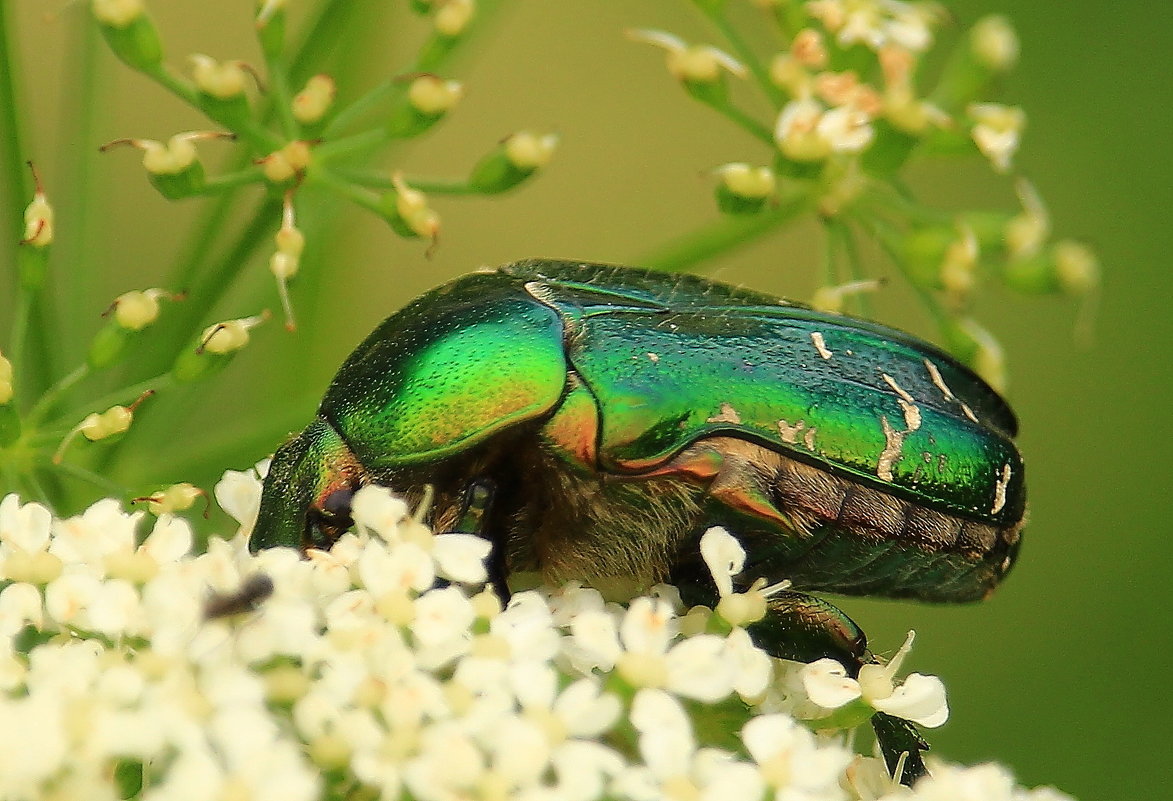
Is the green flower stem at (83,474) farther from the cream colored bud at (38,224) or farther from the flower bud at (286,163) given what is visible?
the flower bud at (286,163)

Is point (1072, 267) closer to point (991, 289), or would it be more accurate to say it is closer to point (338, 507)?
point (991, 289)

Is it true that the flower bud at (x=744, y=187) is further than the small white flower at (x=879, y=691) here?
Yes

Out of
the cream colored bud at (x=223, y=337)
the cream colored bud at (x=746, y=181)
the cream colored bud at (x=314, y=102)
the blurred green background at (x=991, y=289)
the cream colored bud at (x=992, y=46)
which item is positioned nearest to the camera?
the cream colored bud at (x=223, y=337)

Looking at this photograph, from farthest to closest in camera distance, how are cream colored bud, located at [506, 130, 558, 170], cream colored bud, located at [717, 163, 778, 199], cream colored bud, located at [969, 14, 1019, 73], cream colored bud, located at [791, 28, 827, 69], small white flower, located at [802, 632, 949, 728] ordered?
1. cream colored bud, located at [969, 14, 1019, 73]
2. cream colored bud, located at [791, 28, 827, 69]
3. cream colored bud, located at [717, 163, 778, 199]
4. cream colored bud, located at [506, 130, 558, 170]
5. small white flower, located at [802, 632, 949, 728]

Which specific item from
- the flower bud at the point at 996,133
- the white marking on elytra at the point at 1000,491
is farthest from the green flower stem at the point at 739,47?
the white marking on elytra at the point at 1000,491

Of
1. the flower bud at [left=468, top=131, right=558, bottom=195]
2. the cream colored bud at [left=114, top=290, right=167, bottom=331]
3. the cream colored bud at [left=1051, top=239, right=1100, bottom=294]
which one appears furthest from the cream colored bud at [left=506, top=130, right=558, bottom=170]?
the cream colored bud at [left=1051, top=239, right=1100, bottom=294]

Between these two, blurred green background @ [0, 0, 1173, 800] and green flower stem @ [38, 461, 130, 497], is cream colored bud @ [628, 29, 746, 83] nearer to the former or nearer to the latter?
blurred green background @ [0, 0, 1173, 800]

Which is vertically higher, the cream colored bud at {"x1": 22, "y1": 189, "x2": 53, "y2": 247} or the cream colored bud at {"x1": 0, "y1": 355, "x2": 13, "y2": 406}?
the cream colored bud at {"x1": 22, "y1": 189, "x2": 53, "y2": 247}
